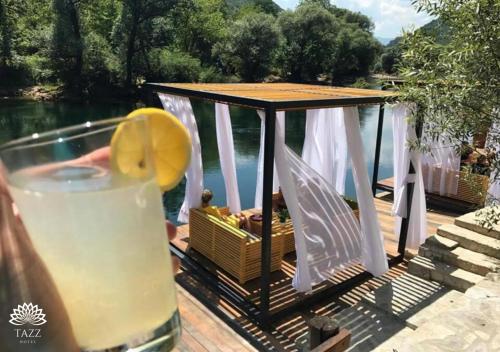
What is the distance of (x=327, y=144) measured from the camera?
5359 mm

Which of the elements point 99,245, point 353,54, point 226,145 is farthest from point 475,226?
point 353,54

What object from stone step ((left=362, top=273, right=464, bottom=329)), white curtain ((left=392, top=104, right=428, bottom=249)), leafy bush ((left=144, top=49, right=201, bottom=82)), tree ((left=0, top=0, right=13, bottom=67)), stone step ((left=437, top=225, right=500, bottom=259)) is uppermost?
tree ((left=0, top=0, right=13, bottom=67))

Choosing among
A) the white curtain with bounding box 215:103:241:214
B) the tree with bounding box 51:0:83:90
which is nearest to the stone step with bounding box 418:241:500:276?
the white curtain with bounding box 215:103:241:214

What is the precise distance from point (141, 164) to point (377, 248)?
12.0 ft

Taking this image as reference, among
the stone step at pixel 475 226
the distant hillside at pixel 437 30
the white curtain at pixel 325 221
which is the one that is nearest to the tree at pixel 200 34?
the stone step at pixel 475 226

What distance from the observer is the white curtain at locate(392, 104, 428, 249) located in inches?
166

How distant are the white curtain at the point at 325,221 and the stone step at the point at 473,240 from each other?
3.60ft

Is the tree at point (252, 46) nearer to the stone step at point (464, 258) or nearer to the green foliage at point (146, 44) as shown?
the green foliage at point (146, 44)

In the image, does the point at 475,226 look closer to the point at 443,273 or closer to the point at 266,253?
the point at 443,273

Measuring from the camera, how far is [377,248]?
3.90m

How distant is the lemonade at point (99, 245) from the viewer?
564 millimetres

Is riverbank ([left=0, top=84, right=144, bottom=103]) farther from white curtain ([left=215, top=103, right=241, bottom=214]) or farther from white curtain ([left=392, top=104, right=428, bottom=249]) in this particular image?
white curtain ([left=392, top=104, right=428, bottom=249])

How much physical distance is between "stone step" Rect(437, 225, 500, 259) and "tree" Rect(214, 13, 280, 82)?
2177 centimetres

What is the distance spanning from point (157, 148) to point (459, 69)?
1.94 meters
